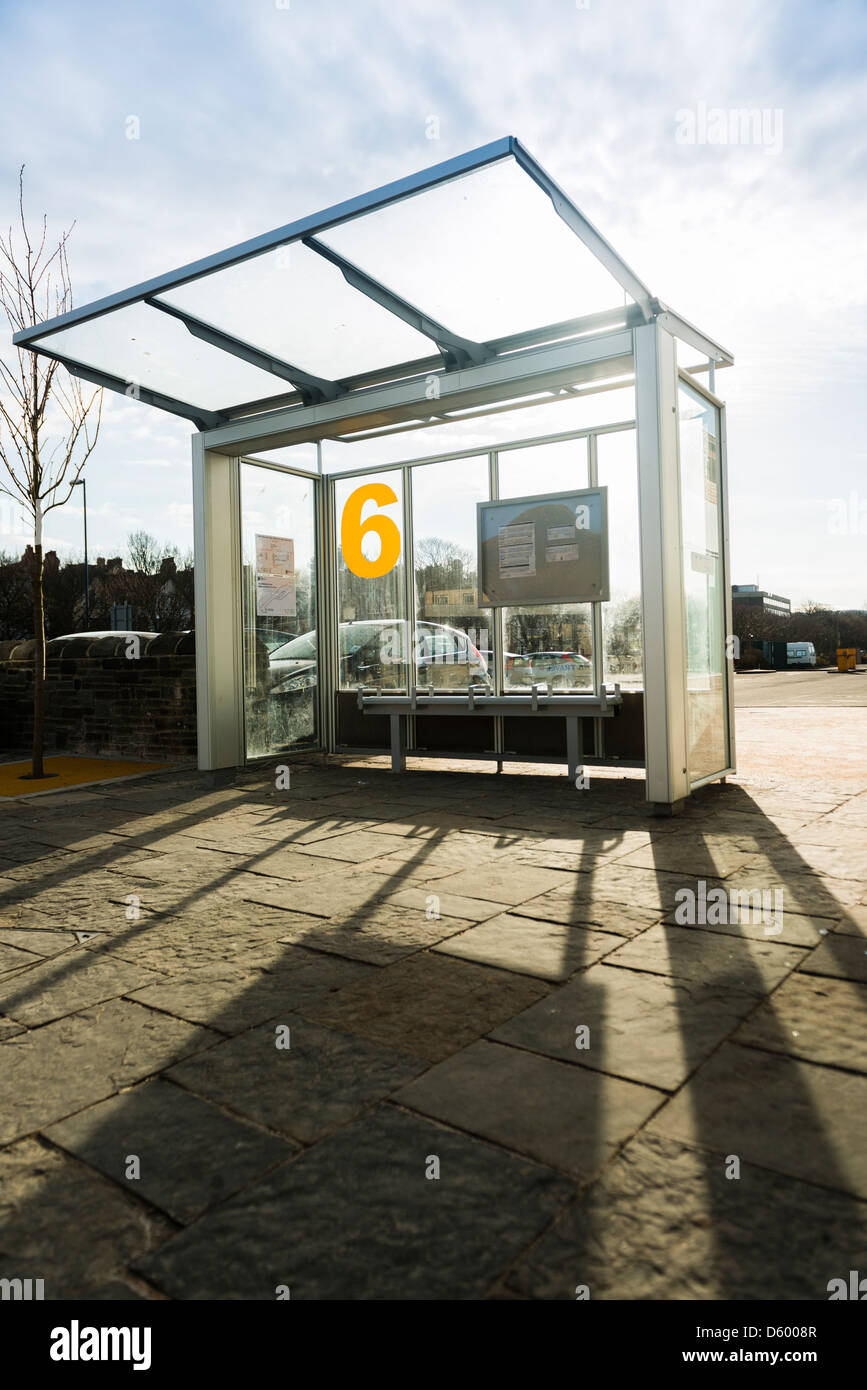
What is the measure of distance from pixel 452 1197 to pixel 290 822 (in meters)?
4.53

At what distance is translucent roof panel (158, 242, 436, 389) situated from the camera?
20.6 feet

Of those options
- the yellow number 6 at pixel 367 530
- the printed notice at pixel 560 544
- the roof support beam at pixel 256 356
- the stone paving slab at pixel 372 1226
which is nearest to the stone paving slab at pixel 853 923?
the stone paving slab at pixel 372 1226

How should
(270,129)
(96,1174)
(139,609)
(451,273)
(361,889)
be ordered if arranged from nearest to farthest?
(96,1174), (361,889), (270,129), (451,273), (139,609)

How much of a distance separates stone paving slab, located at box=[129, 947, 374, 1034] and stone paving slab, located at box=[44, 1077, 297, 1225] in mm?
485

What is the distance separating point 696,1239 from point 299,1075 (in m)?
1.13

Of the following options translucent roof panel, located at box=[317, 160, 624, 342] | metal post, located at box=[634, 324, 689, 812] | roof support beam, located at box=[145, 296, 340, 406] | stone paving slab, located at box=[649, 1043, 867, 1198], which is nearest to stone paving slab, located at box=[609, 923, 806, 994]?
stone paving slab, located at box=[649, 1043, 867, 1198]

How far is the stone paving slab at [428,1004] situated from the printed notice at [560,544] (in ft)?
17.6

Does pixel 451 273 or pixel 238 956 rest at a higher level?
pixel 451 273

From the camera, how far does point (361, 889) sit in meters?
4.50

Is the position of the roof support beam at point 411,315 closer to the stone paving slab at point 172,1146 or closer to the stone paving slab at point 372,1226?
the stone paving slab at point 172,1146

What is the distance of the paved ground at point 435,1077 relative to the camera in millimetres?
1771

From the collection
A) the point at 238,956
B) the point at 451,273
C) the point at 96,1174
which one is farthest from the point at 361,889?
the point at 451,273
